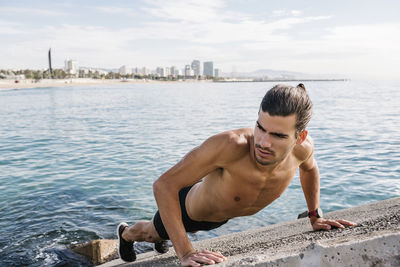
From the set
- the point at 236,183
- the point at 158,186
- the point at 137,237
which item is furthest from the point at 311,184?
the point at 137,237

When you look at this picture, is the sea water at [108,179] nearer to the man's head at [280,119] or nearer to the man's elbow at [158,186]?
the man's elbow at [158,186]

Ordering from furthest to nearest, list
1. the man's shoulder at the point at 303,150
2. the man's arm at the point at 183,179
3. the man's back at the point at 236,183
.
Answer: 1. the man's shoulder at the point at 303,150
2. the man's back at the point at 236,183
3. the man's arm at the point at 183,179

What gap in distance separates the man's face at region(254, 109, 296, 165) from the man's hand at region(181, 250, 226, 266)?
2.34ft

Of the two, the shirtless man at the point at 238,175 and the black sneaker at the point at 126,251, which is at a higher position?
the shirtless man at the point at 238,175

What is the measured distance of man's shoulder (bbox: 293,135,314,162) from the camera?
318 cm

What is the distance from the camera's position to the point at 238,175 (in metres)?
2.88

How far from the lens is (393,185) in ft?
30.2

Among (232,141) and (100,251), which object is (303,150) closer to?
(232,141)

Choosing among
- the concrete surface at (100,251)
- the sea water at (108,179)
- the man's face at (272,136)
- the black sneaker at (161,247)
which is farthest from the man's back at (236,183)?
the sea water at (108,179)

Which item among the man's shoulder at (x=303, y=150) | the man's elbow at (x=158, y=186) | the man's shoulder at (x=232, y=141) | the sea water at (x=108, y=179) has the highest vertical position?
the man's shoulder at (x=232, y=141)

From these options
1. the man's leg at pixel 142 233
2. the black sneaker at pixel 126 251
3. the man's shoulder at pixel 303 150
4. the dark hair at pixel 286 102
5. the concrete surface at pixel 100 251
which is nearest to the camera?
the dark hair at pixel 286 102

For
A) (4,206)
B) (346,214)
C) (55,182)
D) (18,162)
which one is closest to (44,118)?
(18,162)

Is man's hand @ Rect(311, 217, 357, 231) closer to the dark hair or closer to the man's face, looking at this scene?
the man's face

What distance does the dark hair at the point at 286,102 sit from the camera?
8.04ft
